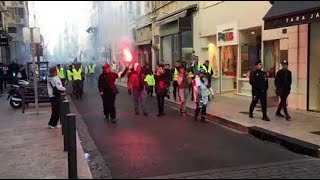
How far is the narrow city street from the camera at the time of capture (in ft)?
25.4

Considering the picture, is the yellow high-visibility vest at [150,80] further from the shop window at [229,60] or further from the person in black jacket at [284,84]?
the person in black jacket at [284,84]

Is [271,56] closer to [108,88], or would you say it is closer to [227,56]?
[227,56]

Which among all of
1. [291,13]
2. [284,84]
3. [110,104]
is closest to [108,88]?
[110,104]

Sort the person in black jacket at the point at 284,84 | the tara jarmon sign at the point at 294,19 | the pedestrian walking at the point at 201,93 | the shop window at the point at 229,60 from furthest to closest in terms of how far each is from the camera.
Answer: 1. the shop window at the point at 229,60
2. the pedestrian walking at the point at 201,93
3. the person in black jacket at the point at 284,84
4. the tara jarmon sign at the point at 294,19

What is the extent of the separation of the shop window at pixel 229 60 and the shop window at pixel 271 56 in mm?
2914

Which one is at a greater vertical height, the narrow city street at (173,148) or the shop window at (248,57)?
the shop window at (248,57)

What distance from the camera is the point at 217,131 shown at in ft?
38.0

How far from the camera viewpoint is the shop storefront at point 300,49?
13648mm

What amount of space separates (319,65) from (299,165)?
283 inches

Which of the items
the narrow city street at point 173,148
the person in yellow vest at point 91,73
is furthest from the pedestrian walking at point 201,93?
the person in yellow vest at point 91,73

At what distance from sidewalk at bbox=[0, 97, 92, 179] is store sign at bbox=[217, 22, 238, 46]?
9130 millimetres

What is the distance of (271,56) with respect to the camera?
17312 mm

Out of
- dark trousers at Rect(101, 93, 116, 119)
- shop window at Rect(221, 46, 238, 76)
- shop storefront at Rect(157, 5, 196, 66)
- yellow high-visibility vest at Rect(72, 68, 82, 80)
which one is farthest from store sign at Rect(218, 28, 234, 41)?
dark trousers at Rect(101, 93, 116, 119)

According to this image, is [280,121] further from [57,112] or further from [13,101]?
[13,101]
